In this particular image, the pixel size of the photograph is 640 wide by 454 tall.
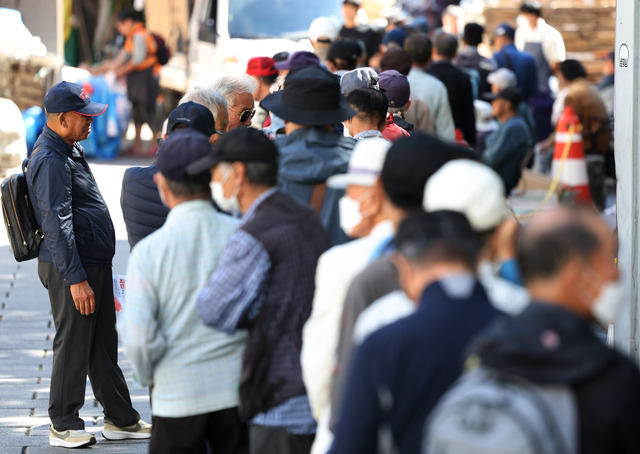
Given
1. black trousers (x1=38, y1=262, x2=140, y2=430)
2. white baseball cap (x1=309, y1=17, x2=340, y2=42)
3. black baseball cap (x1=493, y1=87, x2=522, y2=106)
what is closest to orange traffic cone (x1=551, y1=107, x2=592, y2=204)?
black baseball cap (x1=493, y1=87, x2=522, y2=106)

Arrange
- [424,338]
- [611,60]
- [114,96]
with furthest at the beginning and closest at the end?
1. [114,96]
2. [611,60]
3. [424,338]

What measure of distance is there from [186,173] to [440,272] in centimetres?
159

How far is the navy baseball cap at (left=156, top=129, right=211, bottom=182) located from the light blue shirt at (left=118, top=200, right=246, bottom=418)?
0.42 ft

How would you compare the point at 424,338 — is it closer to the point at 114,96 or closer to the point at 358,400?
the point at 358,400

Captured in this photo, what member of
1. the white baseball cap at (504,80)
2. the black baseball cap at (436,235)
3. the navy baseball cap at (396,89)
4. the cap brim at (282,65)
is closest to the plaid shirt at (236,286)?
the black baseball cap at (436,235)

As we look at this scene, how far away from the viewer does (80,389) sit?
589 centimetres

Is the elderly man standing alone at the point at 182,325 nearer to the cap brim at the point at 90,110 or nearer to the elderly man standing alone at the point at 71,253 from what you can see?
the elderly man standing alone at the point at 71,253

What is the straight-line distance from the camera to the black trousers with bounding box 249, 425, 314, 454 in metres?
3.85

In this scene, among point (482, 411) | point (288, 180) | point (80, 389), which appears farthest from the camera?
point (80, 389)

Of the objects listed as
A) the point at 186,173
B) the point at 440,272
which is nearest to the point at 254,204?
the point at 186,173

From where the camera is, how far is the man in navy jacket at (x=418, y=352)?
2.57 m

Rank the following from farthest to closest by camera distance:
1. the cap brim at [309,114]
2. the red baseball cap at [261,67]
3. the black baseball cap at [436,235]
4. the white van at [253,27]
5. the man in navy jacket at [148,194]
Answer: the white van at [253,27] < the red baseball cap at [261,67] < the man in navy jacket at [148,194] < the cap brim at [309,114] < the black baseball cap at [436,235]

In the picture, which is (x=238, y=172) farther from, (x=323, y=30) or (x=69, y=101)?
(x=323, y=30)

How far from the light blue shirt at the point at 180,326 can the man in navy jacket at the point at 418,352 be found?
1.35 m
